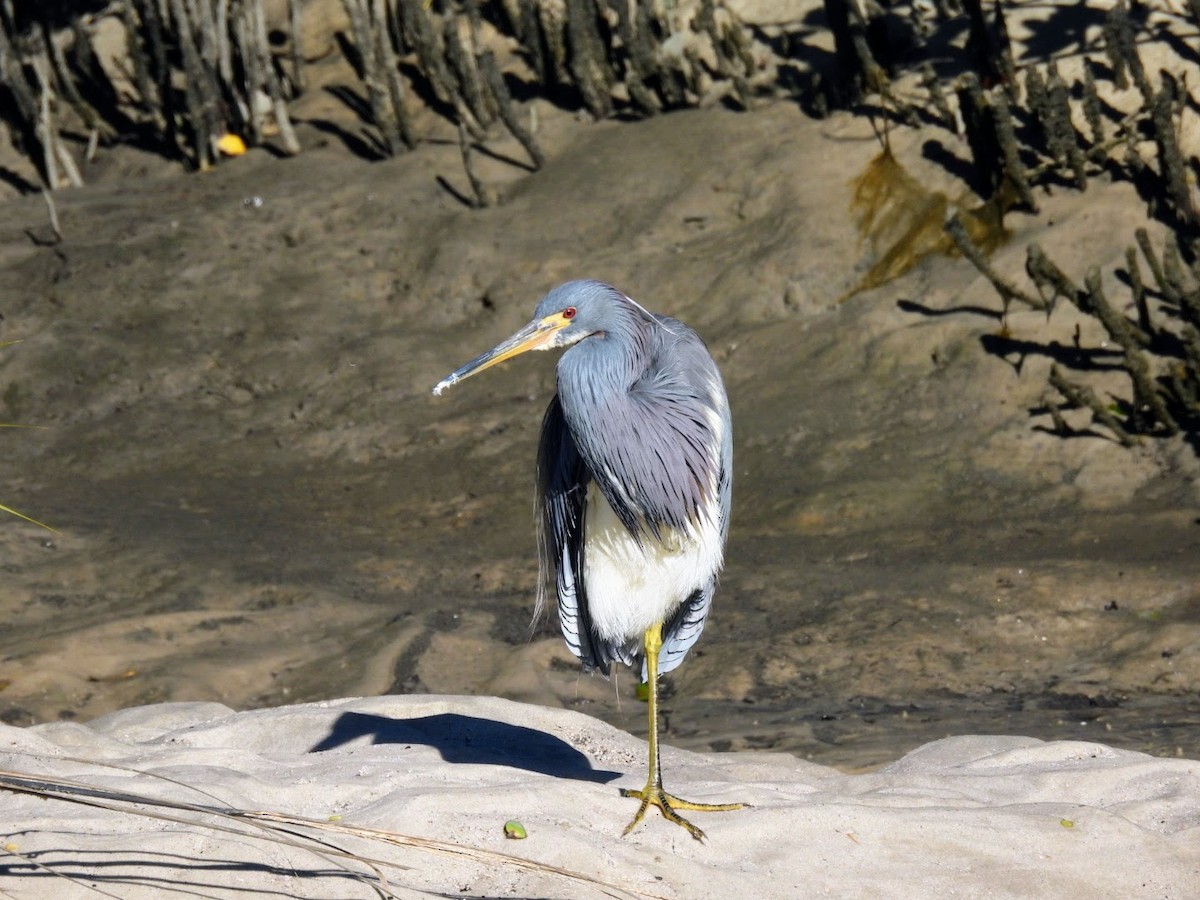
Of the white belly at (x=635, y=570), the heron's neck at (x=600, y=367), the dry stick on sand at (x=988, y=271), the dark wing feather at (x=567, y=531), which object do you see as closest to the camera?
the heron's neck at (x=600, y=367)

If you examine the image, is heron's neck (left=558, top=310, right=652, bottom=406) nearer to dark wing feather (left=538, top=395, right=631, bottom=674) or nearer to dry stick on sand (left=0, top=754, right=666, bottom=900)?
dark wing feather (left=538, top=395, right=631, bottom=674)

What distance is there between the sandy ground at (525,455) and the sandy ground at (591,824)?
83 cm

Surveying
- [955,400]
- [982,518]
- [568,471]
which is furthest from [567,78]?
[568,471]

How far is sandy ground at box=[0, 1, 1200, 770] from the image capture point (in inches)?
262

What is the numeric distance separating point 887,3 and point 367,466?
631 cm

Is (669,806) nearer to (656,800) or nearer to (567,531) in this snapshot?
(656,800)

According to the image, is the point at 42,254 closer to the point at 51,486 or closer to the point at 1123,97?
the point at 51,486

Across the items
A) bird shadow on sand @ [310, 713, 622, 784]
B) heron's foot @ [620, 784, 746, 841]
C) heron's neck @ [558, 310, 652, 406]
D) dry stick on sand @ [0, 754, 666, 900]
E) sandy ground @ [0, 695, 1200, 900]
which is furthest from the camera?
bird shadow on sand @ [310, 713, 622, 784]

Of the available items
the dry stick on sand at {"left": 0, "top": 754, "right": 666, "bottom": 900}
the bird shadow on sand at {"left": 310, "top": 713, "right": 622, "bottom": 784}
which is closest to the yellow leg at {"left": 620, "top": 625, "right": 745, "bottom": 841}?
the dry stick on sand at {"left": 0, "top": 754, "right": 666, "bottom": 900}

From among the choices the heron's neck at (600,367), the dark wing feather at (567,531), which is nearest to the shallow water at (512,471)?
the dark wing feather at (567,531)

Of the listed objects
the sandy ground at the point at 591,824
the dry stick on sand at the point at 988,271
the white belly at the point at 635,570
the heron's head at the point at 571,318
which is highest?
the heron's head at the point at 571,318

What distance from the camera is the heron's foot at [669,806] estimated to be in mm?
3975

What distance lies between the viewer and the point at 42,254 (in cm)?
1250

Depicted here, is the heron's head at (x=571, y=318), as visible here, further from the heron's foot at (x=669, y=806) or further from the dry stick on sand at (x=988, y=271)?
the dry stick on sand at (x=988, y=271)
